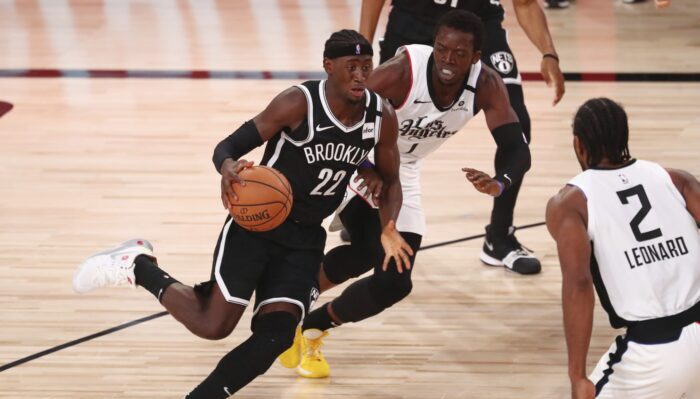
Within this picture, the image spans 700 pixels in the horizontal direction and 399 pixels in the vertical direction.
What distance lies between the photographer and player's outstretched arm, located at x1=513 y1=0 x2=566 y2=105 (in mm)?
5340

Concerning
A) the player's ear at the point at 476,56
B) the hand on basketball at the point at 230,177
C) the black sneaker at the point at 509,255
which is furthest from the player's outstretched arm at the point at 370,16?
the hand on basketball at the point at 230,177

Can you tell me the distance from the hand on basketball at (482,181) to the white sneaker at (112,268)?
131cm

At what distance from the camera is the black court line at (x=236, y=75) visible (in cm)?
872

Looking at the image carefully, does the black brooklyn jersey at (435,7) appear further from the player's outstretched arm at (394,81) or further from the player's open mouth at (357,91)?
the player's open mouth at (357,91)

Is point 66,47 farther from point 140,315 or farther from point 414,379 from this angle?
point 414,379

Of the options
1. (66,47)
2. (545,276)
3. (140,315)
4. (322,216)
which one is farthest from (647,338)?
(66,47)

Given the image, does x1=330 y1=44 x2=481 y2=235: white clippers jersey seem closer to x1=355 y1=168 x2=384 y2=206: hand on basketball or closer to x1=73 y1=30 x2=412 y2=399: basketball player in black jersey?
x1=355 y1=168 x2=384 y2=206: hand on basketball

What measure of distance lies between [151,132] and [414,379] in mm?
3908

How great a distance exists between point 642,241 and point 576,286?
23 cm

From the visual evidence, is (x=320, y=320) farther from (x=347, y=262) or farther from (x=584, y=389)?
(x=584, y=389)

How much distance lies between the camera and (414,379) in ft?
14.8

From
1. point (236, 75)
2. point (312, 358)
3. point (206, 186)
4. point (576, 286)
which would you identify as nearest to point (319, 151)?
point (312, 358)

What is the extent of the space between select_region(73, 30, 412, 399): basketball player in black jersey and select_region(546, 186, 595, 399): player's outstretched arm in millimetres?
856

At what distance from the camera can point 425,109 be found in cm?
461
